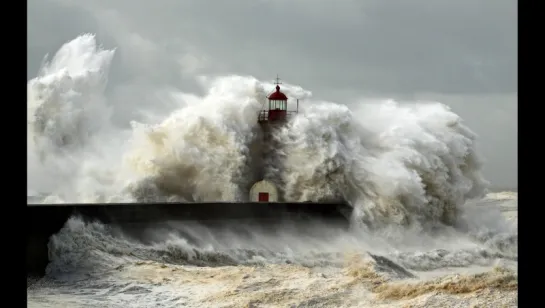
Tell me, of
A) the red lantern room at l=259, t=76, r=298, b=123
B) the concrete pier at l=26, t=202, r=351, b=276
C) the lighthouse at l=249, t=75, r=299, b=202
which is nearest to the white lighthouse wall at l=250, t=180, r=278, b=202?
the lighthouse at l=249, t=75, r=299, b=202

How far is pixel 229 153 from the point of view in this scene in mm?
12555

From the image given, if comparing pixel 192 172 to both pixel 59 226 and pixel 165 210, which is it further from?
pixel 59 226

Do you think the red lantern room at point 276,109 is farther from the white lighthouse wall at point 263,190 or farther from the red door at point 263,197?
the red door at point 263,197

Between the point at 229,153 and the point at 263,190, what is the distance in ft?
2.74

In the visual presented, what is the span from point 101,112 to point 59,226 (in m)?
6.22

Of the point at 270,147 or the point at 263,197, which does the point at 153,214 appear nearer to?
the point at 263,197

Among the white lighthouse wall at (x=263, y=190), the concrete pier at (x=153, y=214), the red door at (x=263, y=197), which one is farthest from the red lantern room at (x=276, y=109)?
the concrete pier at (x=153, y=214)

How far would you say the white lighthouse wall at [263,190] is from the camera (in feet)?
40.5

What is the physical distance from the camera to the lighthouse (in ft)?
40.7

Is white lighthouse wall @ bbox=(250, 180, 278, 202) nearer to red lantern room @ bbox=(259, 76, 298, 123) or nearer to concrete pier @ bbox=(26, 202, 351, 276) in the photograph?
concrete pier @ bbox=(26, 202, 351, 276)

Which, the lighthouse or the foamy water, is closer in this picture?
the foamy water

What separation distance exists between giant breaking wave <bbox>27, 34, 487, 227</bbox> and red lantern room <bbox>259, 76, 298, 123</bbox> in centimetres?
17

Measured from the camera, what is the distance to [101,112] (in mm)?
13930
